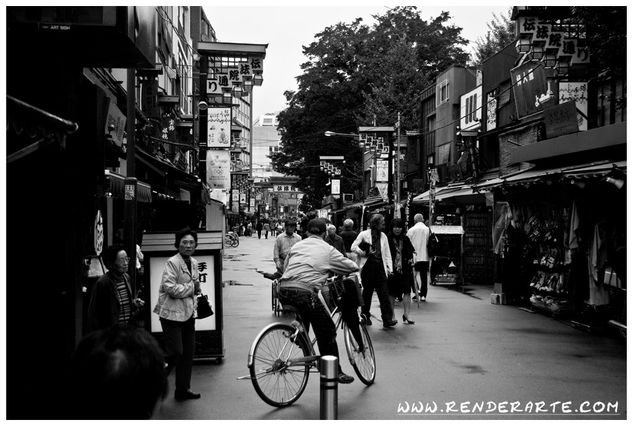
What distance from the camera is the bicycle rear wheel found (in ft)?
24.6

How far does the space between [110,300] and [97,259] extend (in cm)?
301

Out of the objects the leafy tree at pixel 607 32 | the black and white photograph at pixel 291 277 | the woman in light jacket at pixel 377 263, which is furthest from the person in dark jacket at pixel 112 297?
the leafy tree at pixel 607 32

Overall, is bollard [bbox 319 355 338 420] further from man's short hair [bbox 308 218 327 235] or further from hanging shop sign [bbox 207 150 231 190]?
hanging shop sign [bbox 207 150 231 190]

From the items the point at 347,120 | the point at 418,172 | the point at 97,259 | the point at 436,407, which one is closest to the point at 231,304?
the point at 97,259

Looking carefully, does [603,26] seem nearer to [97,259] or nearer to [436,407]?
[436,407]

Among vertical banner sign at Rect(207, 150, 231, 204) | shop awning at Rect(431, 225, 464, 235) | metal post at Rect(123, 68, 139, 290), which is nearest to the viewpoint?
metal post at Rect(123, 68, 139, 290)

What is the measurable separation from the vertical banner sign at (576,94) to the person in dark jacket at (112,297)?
13.4 m

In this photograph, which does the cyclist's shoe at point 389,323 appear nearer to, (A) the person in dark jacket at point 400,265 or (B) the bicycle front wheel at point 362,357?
(A) the person in dark jacket at point 400,265

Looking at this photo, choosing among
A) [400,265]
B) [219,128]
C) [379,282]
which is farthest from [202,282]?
[219,128]

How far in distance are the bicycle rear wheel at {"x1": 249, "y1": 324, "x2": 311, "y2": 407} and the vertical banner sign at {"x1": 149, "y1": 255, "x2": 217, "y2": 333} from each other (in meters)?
2.37

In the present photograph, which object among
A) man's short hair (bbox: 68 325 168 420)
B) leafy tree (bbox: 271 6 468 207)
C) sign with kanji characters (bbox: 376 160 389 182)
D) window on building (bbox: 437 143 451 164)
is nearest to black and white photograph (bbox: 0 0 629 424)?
man's short hair (bbox: 68 325 168 420)

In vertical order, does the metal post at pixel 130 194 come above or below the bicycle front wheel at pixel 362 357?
above

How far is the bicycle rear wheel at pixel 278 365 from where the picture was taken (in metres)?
7.50

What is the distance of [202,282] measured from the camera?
1009 cm
